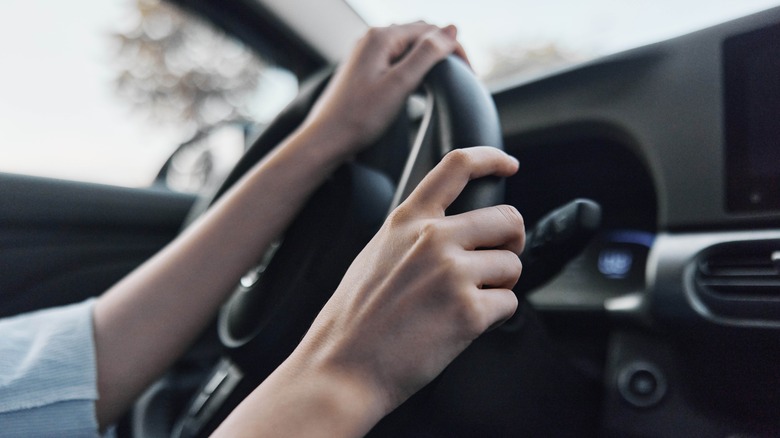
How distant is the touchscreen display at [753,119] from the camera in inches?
23.0

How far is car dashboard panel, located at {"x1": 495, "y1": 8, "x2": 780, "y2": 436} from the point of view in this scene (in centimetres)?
56

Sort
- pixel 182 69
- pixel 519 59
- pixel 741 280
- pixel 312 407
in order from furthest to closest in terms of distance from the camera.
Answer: pixel 182 69
pixel 519 59
pixel 741 280
pixel 312 407

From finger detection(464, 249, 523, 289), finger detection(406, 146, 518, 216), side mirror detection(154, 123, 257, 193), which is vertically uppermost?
finger detection(406, 146, 518, 216)

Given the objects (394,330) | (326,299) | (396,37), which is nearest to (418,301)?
(394,330)

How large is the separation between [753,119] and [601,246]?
0.27m

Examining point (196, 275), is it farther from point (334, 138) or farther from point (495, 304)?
point (495, 304)

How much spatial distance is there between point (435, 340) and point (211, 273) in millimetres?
396

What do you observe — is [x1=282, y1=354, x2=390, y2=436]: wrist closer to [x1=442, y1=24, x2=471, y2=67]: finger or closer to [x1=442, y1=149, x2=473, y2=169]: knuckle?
[x1=442, y1=149, x2=473, y2=169]: knuckle

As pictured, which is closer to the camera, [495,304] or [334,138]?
[495,304]

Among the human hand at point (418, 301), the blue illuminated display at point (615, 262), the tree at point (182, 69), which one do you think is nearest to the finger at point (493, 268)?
the human hand at point (418, 301)

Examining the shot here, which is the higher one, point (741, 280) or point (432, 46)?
point (432, 46)

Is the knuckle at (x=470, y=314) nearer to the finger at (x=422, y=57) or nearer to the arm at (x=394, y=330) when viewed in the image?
the arm at (x=394, y=330)

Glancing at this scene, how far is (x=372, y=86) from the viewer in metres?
0.64

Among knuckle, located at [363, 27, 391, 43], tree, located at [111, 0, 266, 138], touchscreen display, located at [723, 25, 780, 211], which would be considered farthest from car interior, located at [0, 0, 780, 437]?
tree, located at [111, 0, 266, 138]
